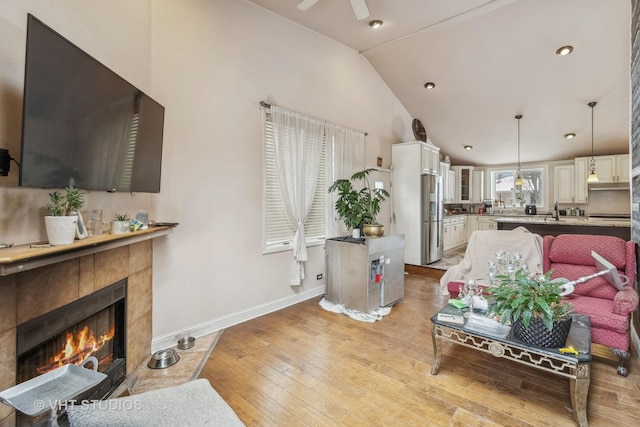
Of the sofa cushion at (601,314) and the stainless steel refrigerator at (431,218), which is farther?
the stainless steel refrigerator at (431,218)

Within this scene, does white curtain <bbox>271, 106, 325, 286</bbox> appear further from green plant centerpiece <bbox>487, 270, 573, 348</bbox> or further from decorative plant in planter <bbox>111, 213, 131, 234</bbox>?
green plant centerpiece <bbox>487, 270, 573, 348</bbox>

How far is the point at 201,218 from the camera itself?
2977mm

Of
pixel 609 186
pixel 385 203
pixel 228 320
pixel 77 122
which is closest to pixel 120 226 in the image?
pixel 77 122

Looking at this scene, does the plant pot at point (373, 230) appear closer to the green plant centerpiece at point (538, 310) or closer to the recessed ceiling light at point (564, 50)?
the green plant centerpiece at point (538, 310)

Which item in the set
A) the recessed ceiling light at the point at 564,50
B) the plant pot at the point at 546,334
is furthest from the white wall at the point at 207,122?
the recessed ceiling light at the point at 564,50

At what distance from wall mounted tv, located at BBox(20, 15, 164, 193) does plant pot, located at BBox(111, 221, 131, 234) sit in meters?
0.22

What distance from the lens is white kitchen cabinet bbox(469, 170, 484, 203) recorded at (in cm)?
805

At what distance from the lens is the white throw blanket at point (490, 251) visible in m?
3.36

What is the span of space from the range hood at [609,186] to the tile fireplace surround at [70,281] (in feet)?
26.4

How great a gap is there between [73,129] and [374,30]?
3.90 meters

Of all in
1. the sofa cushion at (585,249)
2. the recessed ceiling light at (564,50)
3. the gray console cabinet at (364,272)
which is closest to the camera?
the sofa cushion at (585,249)

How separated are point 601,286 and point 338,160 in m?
3.12

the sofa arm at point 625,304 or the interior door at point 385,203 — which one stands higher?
the interior door at point 385,203

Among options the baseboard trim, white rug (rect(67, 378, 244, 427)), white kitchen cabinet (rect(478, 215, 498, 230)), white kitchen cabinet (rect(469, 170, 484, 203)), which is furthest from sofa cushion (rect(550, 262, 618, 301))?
white kitchen cabinet (rect(469, 170, 484, 203))
